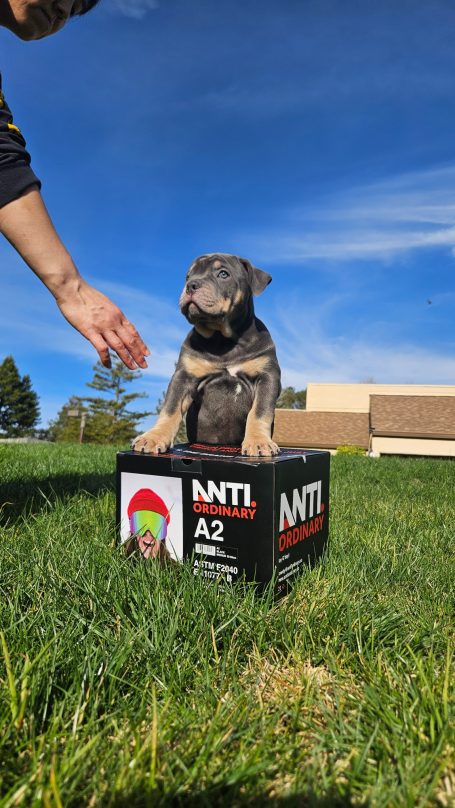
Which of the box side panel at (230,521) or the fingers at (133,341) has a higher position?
the fingers at (133,341)

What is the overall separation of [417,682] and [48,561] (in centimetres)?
163

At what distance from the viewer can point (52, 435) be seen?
223ft

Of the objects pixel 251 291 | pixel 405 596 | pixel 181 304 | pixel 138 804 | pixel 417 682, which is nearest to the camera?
pixel 138 804

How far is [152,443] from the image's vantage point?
2754 mm

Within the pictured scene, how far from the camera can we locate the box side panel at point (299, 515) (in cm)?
230

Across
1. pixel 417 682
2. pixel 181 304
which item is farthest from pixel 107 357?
pixel 417 682

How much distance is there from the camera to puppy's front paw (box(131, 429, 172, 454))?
273 centimetres

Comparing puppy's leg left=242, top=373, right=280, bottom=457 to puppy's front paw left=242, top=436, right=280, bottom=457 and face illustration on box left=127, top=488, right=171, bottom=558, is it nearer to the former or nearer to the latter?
puppy's front paw left=242, top=436, right=280, bottom=457

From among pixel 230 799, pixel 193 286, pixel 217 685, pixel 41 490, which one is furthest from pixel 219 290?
pixel 41 490

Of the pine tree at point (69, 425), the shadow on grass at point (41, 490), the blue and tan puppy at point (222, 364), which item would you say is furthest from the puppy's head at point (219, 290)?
the pine tree at point (69, 425)

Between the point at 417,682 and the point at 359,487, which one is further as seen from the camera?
the point at 359,487

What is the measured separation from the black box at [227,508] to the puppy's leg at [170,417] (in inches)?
3.7

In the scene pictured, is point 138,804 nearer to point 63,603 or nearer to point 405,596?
point 63,603

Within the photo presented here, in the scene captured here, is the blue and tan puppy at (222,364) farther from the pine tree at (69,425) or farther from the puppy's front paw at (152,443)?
the pine tree at (69,425)
